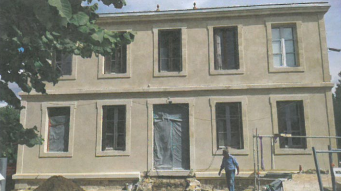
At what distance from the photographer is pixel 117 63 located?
49.4 ft

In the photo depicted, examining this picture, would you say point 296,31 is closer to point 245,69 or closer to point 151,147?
point 245,69

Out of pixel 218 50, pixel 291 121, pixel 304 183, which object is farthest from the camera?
pixel 218 50

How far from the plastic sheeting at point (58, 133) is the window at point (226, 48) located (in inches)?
293

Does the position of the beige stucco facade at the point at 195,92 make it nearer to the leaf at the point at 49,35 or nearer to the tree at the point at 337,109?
the leaf at the point at 49,35

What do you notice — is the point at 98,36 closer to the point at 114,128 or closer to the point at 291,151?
the point at 114,128

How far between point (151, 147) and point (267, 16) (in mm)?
7828

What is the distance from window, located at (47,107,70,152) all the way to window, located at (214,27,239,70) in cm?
733

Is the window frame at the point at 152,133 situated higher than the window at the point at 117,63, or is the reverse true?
the window at the point at 117,63

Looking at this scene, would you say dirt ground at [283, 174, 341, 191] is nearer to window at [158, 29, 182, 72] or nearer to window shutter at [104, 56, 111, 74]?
window at [158, 29, 182, 72]

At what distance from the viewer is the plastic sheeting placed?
14.6m

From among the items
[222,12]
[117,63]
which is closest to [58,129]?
[117,63]

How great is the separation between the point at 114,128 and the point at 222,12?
23.5 feet

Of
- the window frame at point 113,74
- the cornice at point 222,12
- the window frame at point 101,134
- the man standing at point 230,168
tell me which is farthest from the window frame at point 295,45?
the window frame at point 101,134

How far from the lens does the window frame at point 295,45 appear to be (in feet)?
45.6
